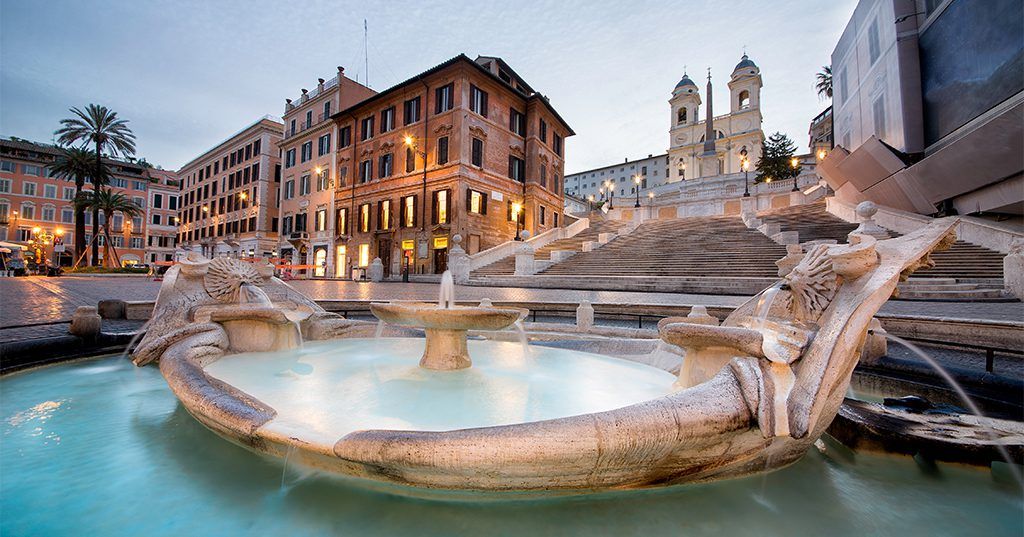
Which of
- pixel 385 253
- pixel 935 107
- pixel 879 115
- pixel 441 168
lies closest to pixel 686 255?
pixel 935 107

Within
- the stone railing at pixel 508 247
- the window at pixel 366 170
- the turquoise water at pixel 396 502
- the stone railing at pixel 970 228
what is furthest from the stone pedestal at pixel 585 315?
the window at pixel 366 170

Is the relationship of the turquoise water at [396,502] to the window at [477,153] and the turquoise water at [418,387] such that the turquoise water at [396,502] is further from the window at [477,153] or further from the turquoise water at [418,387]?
the window at [477,153]

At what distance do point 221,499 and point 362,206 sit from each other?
106ft

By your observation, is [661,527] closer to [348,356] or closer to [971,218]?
[348,356]

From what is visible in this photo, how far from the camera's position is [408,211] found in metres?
29.2

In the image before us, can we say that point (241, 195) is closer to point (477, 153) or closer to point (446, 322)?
point (477, 153)

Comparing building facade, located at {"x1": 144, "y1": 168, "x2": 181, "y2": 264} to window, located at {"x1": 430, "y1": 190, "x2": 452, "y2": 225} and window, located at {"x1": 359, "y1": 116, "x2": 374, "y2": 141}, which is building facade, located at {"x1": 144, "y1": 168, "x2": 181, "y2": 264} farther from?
window, located at {"x1": 430, "y1": 190, "x2": 452, "y2": 225}

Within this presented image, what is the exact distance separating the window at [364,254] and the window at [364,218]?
1.28 m

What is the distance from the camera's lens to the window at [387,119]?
30.8m

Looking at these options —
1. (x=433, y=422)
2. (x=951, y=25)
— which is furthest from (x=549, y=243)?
(x=433, y=422)

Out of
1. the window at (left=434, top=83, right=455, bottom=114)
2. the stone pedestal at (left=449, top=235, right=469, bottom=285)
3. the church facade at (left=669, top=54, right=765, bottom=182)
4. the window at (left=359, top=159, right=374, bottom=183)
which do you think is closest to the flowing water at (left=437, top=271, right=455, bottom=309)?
the stone pedestal at (left=449, top=235, right=469, bottom=285)

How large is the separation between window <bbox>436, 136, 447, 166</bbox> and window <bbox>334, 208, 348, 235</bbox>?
10.7 m

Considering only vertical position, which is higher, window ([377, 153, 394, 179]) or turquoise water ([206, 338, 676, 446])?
window ([377, 153, 394, 179])

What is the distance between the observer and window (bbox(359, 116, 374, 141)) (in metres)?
31.9
